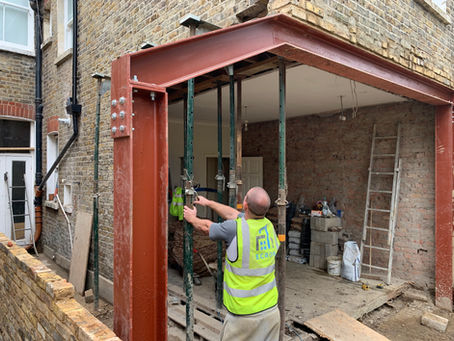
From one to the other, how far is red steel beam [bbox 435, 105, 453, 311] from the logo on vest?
434 centimetres

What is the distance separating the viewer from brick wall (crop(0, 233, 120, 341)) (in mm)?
2385

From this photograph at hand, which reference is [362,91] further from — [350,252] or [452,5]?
[350,252]

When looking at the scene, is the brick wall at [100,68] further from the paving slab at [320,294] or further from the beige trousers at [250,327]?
the beige trousers at [250,327]

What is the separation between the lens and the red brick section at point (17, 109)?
7.99m

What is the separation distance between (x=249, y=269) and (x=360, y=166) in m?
5.36

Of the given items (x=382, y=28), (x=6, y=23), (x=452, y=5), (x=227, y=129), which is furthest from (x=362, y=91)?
(x=6, y=23)

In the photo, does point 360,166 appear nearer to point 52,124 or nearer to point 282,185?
point 282,185

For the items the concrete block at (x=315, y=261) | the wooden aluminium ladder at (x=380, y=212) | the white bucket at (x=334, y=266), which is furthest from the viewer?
the concrete block at (x=315, y=261)

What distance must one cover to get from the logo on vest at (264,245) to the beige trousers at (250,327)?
19.0 inches

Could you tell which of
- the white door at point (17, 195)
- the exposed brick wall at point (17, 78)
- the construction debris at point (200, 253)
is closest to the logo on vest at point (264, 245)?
the construction debris at point (200, 253)

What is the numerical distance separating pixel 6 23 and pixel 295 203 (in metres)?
8.77

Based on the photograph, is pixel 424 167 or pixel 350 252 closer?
pixel 424 167

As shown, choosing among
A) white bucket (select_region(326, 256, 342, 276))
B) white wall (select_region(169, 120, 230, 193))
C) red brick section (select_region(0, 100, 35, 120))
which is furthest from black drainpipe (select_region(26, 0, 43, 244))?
white bucket (select_region(326, 256, 342, 276))

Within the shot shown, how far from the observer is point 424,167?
6.00 m
